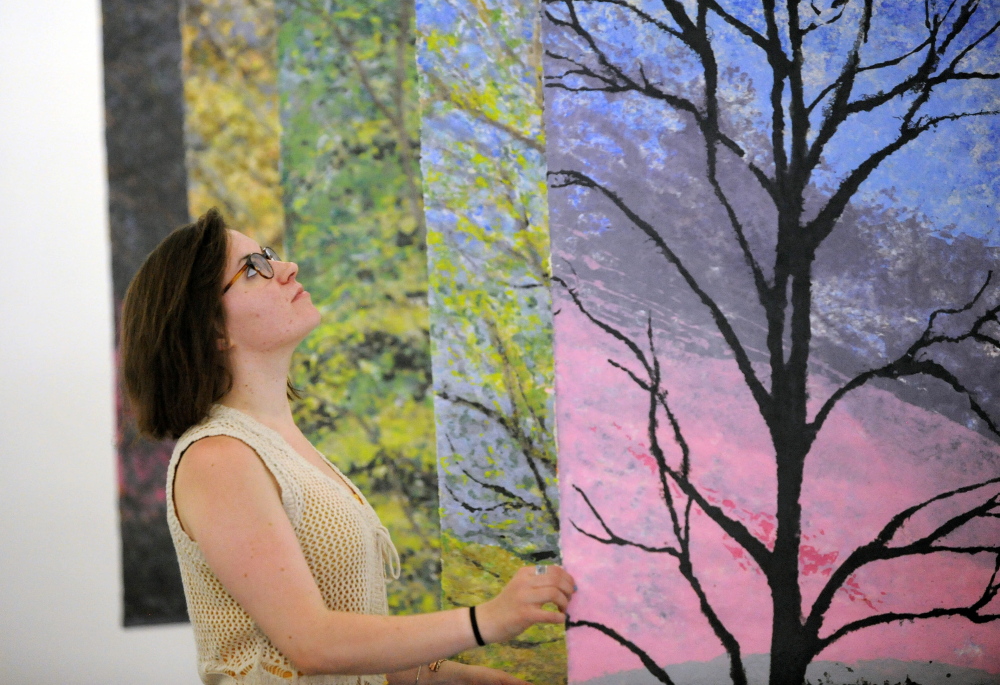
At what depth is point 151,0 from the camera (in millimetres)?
1948

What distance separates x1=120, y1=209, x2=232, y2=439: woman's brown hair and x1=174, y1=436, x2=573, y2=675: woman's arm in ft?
0.41

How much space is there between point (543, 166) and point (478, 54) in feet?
1.00

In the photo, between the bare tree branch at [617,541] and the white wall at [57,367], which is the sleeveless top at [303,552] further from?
the white wall at [57,367]

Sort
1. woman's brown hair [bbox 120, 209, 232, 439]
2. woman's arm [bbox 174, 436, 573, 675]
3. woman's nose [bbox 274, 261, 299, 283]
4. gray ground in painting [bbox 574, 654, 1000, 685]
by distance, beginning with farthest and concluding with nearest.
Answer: gray ground in painting [bbox 574, 654, 1000, 685]
woman's nose [bbox 274, 261, 299, 283]
woman's brown hair [bbox 120, 209, 232, 439]
woman's arm [bbox 174, 436, 573, 675]

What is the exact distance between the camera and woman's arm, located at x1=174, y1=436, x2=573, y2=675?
0.97 metres

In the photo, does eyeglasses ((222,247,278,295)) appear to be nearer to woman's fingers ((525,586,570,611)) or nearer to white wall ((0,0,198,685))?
woman's fingers ((525,586,570,611))

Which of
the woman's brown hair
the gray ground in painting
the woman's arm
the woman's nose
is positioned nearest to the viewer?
the woman's arm

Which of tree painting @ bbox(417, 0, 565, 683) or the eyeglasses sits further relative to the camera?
tree painting @ bbox(417, 0, 565, 683)

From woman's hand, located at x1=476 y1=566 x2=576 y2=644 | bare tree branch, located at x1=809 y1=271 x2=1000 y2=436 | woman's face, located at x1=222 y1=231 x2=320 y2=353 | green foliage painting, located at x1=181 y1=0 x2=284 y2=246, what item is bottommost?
woman's hand, located at x1=476 y1=566 x2=576 y2=644

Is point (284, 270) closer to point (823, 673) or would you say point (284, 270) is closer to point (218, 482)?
point (218, 482)

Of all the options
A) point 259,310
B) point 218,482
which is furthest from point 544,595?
point 259,310

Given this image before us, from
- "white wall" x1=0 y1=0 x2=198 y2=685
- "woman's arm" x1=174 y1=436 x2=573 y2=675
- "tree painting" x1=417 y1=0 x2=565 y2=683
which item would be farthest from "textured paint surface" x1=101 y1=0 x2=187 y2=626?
"woman's arm" x1=174 y1=436 x2=573 y2=675

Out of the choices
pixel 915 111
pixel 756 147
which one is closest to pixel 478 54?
pixel 756 147

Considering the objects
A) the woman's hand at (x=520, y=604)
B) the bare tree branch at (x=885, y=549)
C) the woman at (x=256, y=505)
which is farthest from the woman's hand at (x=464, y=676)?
the bare tree branch at (x=885, y=549)
